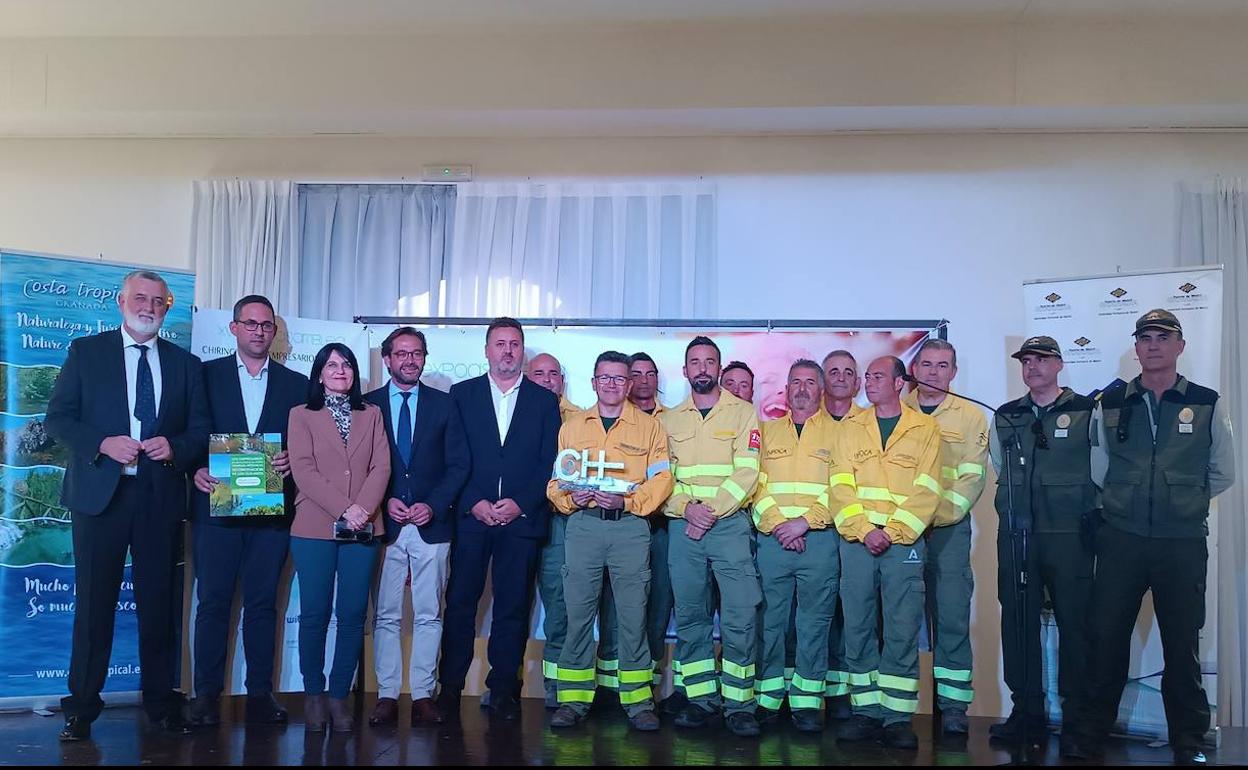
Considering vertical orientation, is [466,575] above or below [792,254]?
below

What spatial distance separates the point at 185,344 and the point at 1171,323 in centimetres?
477

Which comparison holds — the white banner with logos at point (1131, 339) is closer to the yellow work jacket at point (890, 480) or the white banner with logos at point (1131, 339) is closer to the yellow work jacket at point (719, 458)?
the yellow work jacket at point (890, 480)

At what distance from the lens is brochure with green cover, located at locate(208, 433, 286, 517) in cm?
422

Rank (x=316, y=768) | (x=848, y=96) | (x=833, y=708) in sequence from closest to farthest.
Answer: (x=316, y=768) < (x=833, y=708) < (x=848, y=96)

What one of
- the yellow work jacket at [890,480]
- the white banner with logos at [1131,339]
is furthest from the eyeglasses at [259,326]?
the white banner with logos at [1131,339]

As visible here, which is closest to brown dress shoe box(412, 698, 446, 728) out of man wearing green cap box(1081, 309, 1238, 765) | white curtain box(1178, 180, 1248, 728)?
man wearing green cap box(1081, 309, 1238, 765)

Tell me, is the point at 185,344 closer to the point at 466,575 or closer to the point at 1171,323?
the point at 466,575

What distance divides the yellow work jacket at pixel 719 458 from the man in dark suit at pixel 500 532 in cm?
65

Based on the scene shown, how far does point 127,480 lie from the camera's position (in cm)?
401

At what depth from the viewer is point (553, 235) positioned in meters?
5.99

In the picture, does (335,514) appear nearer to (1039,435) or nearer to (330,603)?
(330,603)

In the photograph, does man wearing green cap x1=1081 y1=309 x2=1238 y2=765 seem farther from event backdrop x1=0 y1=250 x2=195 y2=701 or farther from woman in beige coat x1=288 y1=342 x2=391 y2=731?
event backdrop x1=0 y1=250 x2=195 y2=701

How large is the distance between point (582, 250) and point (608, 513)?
228 centimetres

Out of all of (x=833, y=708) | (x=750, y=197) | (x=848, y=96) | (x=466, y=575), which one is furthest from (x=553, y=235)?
(x=833, y=708)
